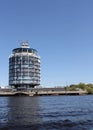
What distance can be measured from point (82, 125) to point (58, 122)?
5.15 m

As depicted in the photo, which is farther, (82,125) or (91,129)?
(82,125)

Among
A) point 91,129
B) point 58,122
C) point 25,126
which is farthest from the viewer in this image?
point 58,122

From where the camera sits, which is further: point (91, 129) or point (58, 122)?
point (58, 122)

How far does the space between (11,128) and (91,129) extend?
11222mm

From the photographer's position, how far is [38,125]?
4662 cm

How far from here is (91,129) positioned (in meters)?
42.3

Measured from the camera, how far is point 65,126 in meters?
46.1

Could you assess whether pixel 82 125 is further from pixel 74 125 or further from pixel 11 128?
pixel 11 128

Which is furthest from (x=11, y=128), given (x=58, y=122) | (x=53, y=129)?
(x=58, y=122)

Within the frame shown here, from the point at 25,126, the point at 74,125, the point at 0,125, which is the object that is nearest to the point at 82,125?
the point at 74,125

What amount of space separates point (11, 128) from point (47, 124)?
627 centimetres

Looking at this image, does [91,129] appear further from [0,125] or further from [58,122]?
[0,125]

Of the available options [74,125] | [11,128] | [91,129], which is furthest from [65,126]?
[11,128]

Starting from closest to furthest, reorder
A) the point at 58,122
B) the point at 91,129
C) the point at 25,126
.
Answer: the point at 91,129
the point at 25,126
the point at 58,122
